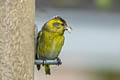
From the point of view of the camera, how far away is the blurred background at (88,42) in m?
6.89

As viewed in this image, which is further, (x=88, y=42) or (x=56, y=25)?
(x=88, y=42)

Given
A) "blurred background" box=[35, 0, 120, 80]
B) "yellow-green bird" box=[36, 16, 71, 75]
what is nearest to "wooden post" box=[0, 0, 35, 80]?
"yellow-green bird" box=[36, 16, 71, 75]

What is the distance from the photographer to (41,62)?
10.0ft

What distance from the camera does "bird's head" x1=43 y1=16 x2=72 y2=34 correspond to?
320 cm

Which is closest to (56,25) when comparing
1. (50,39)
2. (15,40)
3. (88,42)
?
(50,39)

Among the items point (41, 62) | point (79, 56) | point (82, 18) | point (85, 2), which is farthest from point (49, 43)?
point (82, 18)

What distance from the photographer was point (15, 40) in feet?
9.41

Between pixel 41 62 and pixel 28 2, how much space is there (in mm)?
321

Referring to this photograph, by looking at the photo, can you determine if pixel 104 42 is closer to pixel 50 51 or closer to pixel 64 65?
pixel 64 65

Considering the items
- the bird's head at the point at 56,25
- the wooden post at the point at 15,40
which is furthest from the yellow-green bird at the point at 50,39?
the wooden post at the point at 15,40

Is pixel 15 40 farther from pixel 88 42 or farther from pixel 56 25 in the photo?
pixel 88 42

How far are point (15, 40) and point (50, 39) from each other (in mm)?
477

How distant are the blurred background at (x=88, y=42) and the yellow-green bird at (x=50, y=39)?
3081 millimetres

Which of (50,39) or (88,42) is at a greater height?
(50,39)
